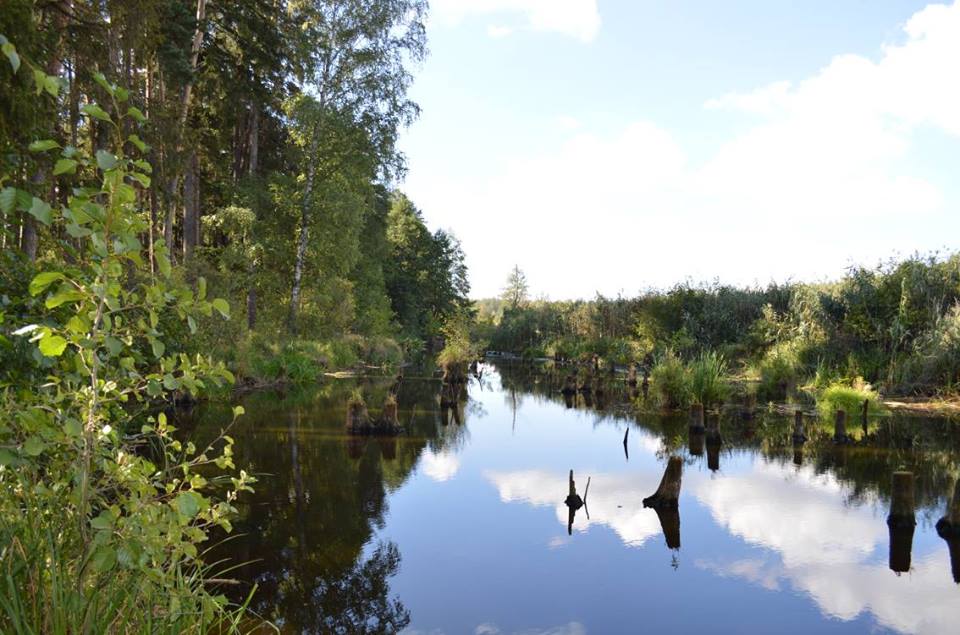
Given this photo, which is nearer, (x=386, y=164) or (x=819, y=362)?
(x=819, y=362)

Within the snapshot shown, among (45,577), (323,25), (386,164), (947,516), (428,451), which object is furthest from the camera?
(386,164)

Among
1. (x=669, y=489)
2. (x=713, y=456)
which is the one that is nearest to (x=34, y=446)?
(x=669, y=489)

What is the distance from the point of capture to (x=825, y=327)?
22.4 meters

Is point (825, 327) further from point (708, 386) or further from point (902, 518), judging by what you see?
point (902, 518)

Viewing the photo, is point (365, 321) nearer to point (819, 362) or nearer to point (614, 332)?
point (614, 332)

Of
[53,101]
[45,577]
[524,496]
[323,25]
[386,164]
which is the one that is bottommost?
[524,496]

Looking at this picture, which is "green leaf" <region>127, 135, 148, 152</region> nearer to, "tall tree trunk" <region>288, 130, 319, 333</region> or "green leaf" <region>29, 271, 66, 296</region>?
"green leaf" <region>29, 271, 66, 296</region>

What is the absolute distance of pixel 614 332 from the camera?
37250mm

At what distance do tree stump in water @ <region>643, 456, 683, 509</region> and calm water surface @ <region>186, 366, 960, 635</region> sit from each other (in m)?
0.20

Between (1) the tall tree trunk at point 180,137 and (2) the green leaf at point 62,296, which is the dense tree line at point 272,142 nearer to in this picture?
(1) the tall tree trunk at point 180,137

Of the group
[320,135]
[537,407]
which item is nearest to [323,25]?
[320,135]

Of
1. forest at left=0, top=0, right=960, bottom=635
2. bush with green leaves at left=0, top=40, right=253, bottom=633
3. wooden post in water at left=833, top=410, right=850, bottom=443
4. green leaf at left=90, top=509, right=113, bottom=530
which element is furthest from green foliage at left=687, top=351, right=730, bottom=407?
green leaf at left=90, top=509, right=113, bottom=530

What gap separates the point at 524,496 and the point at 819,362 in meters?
16.0

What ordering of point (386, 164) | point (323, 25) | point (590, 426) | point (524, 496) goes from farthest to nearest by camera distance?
point (386, 164)
point (323, 25)
point (590, 426)
point (524, 496)
